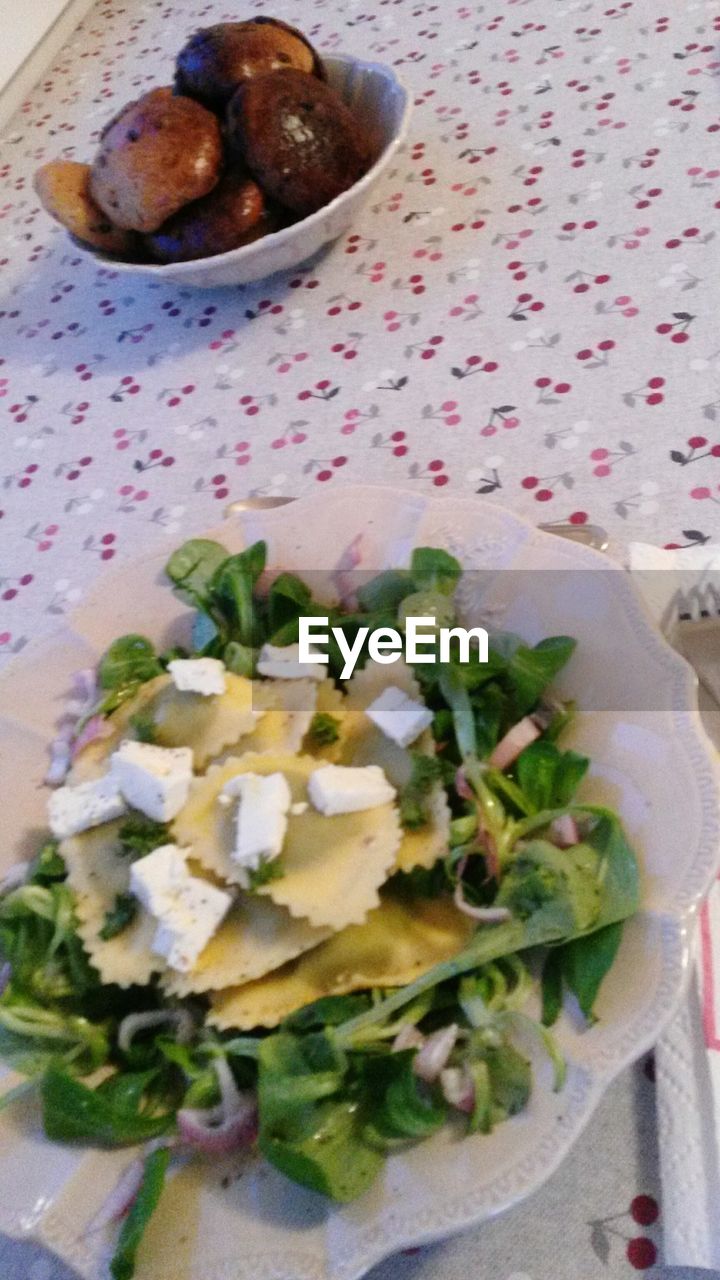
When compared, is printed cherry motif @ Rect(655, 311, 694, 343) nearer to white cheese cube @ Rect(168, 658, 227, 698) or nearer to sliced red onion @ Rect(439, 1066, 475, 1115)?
white cheese cube @ Rect(168, 658, 227, 698)

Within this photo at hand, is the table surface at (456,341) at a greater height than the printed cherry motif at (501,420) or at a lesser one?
greater

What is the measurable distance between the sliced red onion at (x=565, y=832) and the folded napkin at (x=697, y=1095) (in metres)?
0.09

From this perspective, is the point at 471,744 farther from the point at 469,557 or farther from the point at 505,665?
the point at 469,557

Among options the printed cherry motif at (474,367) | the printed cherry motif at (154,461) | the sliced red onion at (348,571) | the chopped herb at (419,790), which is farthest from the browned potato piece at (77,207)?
the chopped herb at (419,790)

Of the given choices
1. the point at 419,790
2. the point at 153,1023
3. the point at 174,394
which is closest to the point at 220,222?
the point at 174,394

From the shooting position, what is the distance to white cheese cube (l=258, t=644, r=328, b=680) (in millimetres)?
710

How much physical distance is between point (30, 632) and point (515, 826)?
22.2 inches

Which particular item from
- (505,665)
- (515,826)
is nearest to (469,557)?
(505,665)

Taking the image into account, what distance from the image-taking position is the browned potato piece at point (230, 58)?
1071mm

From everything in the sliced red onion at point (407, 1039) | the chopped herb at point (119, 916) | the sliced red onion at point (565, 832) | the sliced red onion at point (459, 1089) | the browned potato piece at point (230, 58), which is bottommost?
the sliced red onion at point (407, 1039)

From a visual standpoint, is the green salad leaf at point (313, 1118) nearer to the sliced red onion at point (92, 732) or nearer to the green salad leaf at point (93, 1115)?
the green salad leaf at point (93, 1115)

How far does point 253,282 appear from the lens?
1.19 m

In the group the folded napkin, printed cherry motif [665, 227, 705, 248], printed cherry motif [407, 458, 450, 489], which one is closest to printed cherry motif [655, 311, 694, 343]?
printed cherry motif [665, 227, 705, 248]

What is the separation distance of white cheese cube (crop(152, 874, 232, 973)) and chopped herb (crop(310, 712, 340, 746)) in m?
0.13
